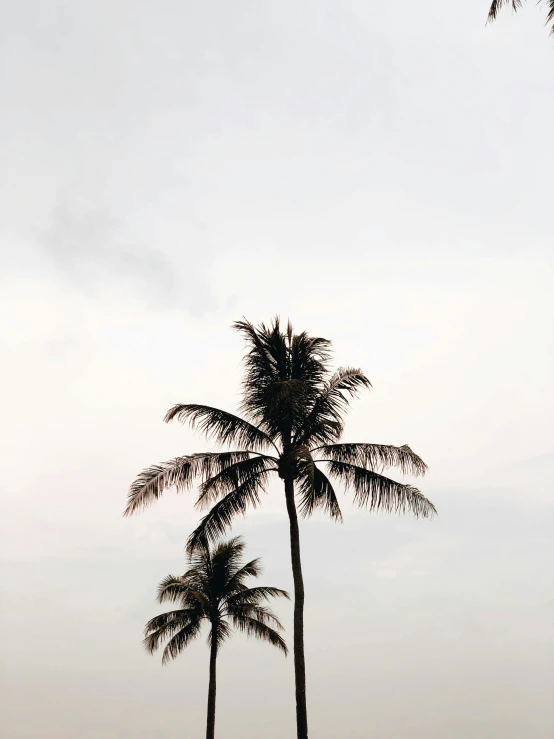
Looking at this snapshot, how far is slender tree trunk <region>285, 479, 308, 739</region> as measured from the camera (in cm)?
2052

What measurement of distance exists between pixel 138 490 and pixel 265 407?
447 cm

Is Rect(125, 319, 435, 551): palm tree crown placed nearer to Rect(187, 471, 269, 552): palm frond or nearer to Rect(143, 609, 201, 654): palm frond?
Rect(187, 471, 269, 552): palm frond

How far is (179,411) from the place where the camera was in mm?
23609

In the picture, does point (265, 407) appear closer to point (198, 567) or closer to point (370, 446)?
point (370, 446)

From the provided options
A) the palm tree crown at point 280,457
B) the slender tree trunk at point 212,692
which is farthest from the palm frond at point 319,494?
the slender tree trunk at point 212,692

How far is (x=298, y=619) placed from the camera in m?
21.5

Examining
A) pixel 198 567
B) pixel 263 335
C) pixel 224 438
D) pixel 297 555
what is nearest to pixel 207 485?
pixel 224 438

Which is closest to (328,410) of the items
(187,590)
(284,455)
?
(284,455)

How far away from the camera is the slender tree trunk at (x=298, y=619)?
20516 mm

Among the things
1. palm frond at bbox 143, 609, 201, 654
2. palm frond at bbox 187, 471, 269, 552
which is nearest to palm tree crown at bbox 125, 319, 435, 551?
palm frond at bbox 187, 471, 269, 552

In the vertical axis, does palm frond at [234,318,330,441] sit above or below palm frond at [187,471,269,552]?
above

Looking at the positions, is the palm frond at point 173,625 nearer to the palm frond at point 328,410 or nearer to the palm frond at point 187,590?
the palm frond at point 187,590

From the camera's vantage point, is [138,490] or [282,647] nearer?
[138,490]

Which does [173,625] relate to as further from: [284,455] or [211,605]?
[284,455]
